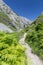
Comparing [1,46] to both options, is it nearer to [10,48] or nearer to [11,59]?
[10,48]

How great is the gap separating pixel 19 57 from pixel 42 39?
16.4 m

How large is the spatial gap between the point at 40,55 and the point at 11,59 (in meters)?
13.9

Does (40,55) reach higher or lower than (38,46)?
lower

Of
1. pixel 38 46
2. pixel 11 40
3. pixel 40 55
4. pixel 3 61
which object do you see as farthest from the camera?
pixel 38 46

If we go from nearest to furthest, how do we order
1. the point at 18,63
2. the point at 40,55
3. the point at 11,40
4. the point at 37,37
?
the point at 18,63, the point at 11,40, the point at 40,55, the point at 37,37

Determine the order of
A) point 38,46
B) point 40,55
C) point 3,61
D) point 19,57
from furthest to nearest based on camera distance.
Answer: point 38,46 → point 40,55 → point 19,57 → point 3,61

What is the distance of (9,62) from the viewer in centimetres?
1272

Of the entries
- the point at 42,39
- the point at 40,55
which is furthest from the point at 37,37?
the point at 40,55

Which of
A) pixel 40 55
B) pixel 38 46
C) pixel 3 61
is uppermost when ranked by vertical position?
pixel 38 46

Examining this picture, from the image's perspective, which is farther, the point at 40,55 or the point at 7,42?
the point at 40,55

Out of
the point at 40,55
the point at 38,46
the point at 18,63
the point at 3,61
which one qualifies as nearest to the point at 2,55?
the point at 3,61

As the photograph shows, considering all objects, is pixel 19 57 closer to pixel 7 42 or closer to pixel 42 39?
pixel 7 42

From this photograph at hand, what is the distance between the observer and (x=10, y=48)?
45.6ft

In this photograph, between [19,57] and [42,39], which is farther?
[42,39]
